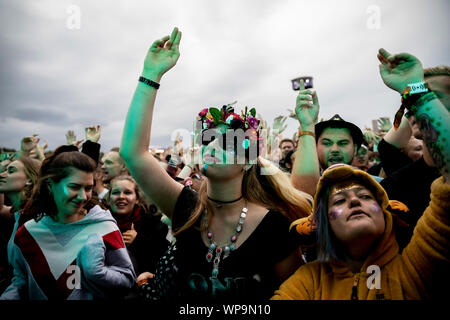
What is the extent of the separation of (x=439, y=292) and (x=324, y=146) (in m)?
1.72

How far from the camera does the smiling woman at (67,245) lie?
6.41ft

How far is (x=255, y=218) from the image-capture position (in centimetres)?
178

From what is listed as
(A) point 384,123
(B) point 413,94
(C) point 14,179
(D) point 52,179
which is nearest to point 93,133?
(C) point 14,179

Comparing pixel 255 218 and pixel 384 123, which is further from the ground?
pixel 384 123

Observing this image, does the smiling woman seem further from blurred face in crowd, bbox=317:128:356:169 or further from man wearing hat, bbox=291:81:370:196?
blurred face in crowd, bbox=317:128:356:169

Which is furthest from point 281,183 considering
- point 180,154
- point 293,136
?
point 293,136

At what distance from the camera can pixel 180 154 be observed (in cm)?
593

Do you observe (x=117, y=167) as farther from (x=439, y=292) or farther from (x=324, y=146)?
(x=439, y=292)

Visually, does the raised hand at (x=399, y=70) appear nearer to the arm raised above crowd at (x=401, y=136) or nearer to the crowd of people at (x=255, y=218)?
the crowd of people at (x=255, y=218)

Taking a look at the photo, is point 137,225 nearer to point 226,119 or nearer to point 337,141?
point 226,119

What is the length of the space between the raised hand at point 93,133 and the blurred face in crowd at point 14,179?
105 centimetres

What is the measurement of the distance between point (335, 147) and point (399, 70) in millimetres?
1467

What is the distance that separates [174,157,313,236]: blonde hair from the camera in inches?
74.6

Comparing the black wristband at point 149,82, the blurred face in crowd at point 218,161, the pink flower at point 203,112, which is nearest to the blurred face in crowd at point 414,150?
the blurred face in crowd at point 218,161
